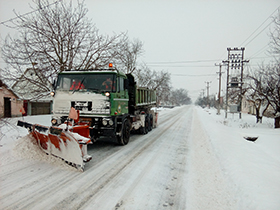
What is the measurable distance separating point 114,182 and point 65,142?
1729 mm

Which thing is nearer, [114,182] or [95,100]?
[114,182]

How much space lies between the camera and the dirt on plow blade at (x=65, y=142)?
4.75 meters

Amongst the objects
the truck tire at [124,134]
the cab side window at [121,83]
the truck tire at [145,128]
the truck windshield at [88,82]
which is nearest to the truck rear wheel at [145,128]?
the truck tire at [145,128]

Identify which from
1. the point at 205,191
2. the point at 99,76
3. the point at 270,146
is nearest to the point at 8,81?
the point at 99,76

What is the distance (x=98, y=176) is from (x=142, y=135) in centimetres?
627

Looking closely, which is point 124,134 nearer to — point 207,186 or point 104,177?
point 104,177

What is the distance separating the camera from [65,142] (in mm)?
4984

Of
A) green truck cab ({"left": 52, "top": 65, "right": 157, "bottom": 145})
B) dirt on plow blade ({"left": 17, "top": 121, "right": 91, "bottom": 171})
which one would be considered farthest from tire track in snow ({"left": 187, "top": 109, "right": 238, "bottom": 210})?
green truck cab ({"left": 52, "top": 65, "right": 157, "bottom": 145})

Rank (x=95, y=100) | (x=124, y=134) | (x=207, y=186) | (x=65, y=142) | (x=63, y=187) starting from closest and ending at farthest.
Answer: (x=63, y=187), (x=207, y=186), (x=65, y=142), (x=95, y=100), (x=124, y=134)

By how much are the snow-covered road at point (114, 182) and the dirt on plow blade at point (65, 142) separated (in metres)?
0.21

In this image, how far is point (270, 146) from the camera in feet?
30.8

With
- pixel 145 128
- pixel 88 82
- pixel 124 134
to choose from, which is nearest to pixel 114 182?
pixel 124 134

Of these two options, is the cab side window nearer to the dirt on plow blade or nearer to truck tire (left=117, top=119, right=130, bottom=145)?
truck tire (left=117, top=119, right=130, bottom=145)

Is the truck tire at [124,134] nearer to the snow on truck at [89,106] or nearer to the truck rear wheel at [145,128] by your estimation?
the snow on truck at [89,106]
